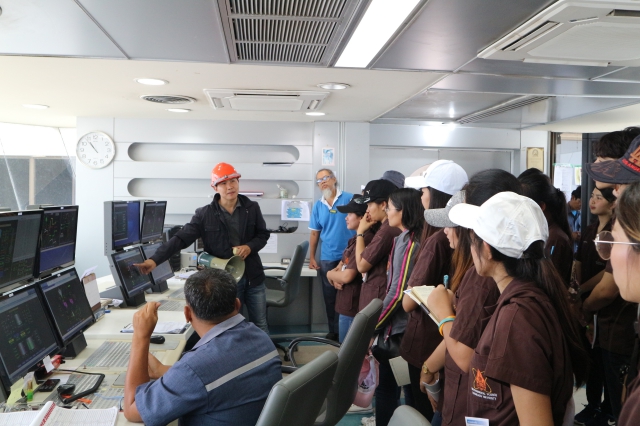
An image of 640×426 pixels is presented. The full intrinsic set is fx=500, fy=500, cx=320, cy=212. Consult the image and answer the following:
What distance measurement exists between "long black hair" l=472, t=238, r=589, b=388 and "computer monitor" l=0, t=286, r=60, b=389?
1.69 m

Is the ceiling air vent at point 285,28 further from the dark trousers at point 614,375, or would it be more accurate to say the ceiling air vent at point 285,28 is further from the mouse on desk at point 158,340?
the dark trousers at point 614,375

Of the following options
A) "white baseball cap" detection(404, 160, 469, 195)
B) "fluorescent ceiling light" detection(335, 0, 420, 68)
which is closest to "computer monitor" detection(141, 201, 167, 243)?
"fluorescent ceiling light" detection(335, 0, 420, 68)

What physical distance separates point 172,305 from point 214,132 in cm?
265

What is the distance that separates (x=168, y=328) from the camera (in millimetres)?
2824

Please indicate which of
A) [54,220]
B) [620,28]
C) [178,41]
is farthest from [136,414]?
[620,28]

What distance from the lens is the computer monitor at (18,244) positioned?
184 cm

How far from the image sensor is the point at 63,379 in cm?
208

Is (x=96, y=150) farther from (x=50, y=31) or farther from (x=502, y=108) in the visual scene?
(x=502, y=108)

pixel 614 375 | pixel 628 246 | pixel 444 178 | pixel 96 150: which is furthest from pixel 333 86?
pixel 96 150

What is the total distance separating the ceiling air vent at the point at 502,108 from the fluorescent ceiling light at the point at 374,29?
1965 millimetres

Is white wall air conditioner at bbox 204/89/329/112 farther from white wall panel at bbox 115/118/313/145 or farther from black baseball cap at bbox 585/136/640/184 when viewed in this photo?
→ black baseball cap at bbox 585/136/640/184

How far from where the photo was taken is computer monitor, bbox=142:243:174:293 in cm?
362

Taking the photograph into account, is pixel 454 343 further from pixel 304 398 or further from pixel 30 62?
pixel 30 62

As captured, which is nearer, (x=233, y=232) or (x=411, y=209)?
(x=411, y=209)
